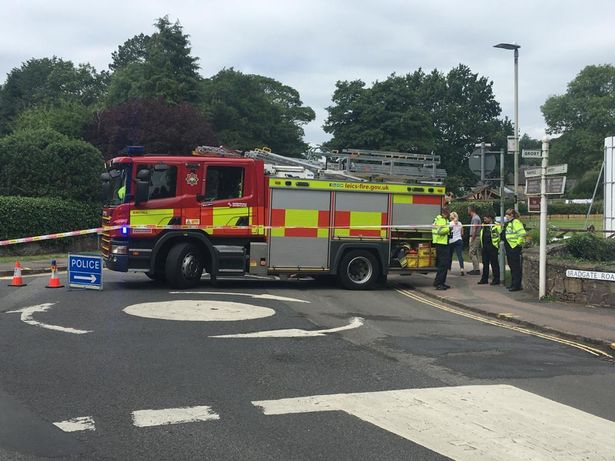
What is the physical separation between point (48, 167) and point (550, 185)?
20.7 metres

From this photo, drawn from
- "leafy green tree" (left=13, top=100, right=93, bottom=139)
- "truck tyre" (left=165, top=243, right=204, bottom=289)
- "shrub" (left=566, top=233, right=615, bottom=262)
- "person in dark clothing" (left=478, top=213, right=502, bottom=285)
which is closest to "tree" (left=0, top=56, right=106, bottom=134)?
"leafy green tree" (left=13, top=100, right=93, bottom=139)

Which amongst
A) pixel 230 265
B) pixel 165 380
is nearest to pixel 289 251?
pixel 230 265

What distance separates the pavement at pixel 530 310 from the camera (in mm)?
8890

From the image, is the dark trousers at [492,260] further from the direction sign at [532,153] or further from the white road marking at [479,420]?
the white road marking at [479,420]

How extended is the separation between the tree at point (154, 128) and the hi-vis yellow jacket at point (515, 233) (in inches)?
1119

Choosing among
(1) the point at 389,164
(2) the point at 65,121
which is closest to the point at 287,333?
(1) the point at 389,164

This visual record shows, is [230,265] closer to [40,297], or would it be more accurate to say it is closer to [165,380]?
[40,297]

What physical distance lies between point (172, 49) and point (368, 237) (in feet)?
167

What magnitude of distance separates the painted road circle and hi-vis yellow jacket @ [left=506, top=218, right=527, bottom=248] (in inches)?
235

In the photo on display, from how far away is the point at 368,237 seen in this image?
13.6m

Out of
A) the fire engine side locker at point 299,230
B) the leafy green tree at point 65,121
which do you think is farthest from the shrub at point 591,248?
the leafy green tree at point 65,121

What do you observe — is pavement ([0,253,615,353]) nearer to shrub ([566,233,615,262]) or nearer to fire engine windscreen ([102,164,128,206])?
shrub ([566,233,615,262])

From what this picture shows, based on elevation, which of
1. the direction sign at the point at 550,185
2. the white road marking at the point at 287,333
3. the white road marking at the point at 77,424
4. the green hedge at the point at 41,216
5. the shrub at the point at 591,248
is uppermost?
the direction sign at the point at 550,185

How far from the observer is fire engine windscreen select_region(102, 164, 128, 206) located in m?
12.3
